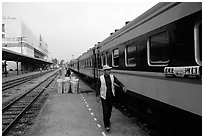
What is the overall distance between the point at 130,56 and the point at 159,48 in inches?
68.9

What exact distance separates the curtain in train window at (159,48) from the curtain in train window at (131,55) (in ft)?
3.34

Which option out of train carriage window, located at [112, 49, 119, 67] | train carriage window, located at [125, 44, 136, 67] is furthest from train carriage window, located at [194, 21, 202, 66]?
train carriage window, located at [112, 49, 119, 67]

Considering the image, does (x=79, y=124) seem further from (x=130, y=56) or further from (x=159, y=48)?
(x=159, y=48)

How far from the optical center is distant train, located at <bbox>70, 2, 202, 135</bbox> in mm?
3211

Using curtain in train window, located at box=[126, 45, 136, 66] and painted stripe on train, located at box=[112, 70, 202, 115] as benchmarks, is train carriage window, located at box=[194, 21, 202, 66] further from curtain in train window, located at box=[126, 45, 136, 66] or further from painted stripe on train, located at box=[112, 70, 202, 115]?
curtain in train window, located at box=[126, 45, 136, 66]

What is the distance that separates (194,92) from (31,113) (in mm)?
6757

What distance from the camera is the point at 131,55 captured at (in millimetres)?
6004

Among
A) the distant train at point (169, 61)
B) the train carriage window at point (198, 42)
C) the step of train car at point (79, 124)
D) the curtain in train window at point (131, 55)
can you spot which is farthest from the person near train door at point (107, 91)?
the train carriage window at point (198, 42)

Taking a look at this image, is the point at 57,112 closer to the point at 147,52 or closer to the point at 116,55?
the point at 116,55

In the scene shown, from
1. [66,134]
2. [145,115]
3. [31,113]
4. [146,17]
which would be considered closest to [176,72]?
[146,17]

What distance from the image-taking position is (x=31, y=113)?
828 centimetres

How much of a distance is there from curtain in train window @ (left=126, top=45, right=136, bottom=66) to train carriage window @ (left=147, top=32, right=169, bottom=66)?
36.9 inches

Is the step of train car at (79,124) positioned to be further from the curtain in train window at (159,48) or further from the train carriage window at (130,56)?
the curtain in train window at (159,48)

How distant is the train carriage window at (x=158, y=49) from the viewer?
162 inches
